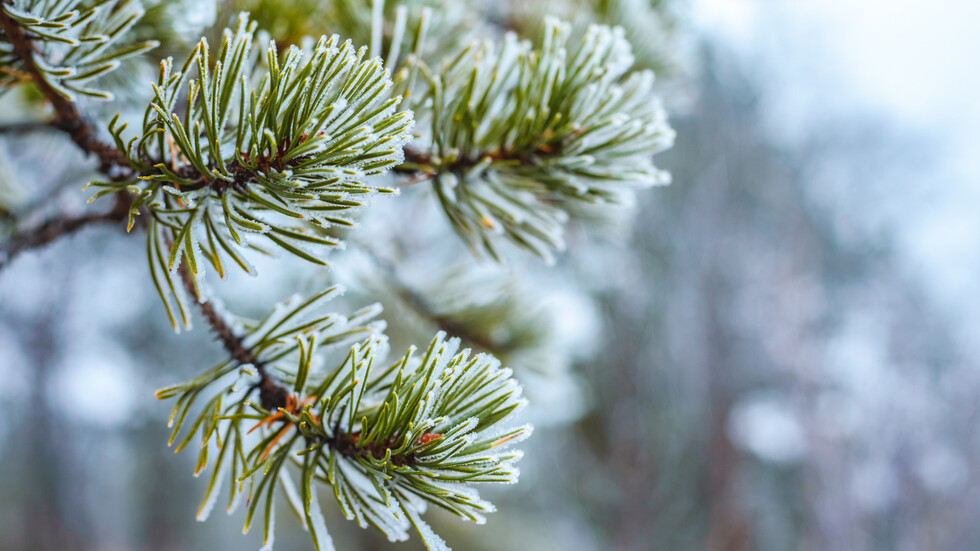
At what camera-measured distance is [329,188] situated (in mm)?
217

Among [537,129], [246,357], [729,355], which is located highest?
[729,355]

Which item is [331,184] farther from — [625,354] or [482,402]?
[625,354]

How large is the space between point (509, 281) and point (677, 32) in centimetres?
33

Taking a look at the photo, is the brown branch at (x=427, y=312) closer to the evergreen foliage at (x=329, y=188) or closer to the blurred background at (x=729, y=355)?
the evergreen foliage at (x=329, y=188)

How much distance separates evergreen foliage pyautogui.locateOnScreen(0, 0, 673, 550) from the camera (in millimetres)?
214

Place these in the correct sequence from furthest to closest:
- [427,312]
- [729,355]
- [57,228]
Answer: [729,355]
[427,312]
[57,228]

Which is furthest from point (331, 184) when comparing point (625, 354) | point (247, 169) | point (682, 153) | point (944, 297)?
point (944, 297)

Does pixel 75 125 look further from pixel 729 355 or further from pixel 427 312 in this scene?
pixel 729 355

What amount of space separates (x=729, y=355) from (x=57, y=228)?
3623 mm

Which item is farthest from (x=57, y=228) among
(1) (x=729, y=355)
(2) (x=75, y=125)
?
(1) (x=729, y=355)

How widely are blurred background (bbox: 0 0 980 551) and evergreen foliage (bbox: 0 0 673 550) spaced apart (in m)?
1.74

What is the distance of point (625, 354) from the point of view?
8.84 feet

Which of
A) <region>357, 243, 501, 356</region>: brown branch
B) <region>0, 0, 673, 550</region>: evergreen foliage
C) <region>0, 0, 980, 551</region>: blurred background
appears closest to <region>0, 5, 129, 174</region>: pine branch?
<region>0, 0, 673, 550</region>: evergreen foliage

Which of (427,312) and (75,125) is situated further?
(427,312)
